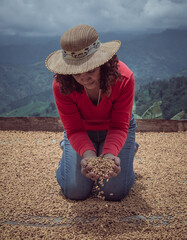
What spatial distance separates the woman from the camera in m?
1.31

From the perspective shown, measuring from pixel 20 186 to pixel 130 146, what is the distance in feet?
3.63

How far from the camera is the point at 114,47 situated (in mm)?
1382

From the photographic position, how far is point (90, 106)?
175cm

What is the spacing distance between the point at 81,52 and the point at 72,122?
0.66 meters

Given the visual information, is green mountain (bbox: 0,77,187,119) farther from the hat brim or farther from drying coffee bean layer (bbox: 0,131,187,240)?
the hat brim

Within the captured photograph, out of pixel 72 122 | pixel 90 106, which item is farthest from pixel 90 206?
pixel 90 106

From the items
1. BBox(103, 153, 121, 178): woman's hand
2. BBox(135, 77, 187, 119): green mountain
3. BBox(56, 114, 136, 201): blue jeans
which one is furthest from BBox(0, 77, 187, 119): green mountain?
BBox(103, 153, 121, 178): woman's hand

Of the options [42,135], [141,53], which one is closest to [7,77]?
[141,53]

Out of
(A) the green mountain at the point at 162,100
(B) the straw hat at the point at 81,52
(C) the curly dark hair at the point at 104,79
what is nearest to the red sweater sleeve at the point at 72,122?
(C) the curly dark hair at the point at 104,79

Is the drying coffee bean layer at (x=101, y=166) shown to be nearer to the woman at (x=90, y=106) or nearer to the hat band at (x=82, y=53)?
the woman at (x=90, y=106)

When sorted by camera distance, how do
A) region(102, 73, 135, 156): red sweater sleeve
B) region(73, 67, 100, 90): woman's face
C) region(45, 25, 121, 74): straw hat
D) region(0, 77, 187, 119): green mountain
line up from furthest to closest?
region(0, 77, 187, 119): green mountain < region(102, 73, 135, 156): red sweater sleeve < region(73, 67, 100, 90): woman's face < region(45, 25, 121, 74): straw hat

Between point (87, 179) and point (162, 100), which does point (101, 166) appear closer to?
point (87, 179)

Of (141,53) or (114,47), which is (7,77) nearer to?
(141,53)

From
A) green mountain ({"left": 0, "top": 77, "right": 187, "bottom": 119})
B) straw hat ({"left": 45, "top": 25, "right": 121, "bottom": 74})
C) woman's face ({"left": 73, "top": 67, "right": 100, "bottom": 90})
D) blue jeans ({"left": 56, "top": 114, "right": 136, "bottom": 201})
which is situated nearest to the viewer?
straw hat ({"left": 45, "top": 25, "right": 121, "bottom": 74})
